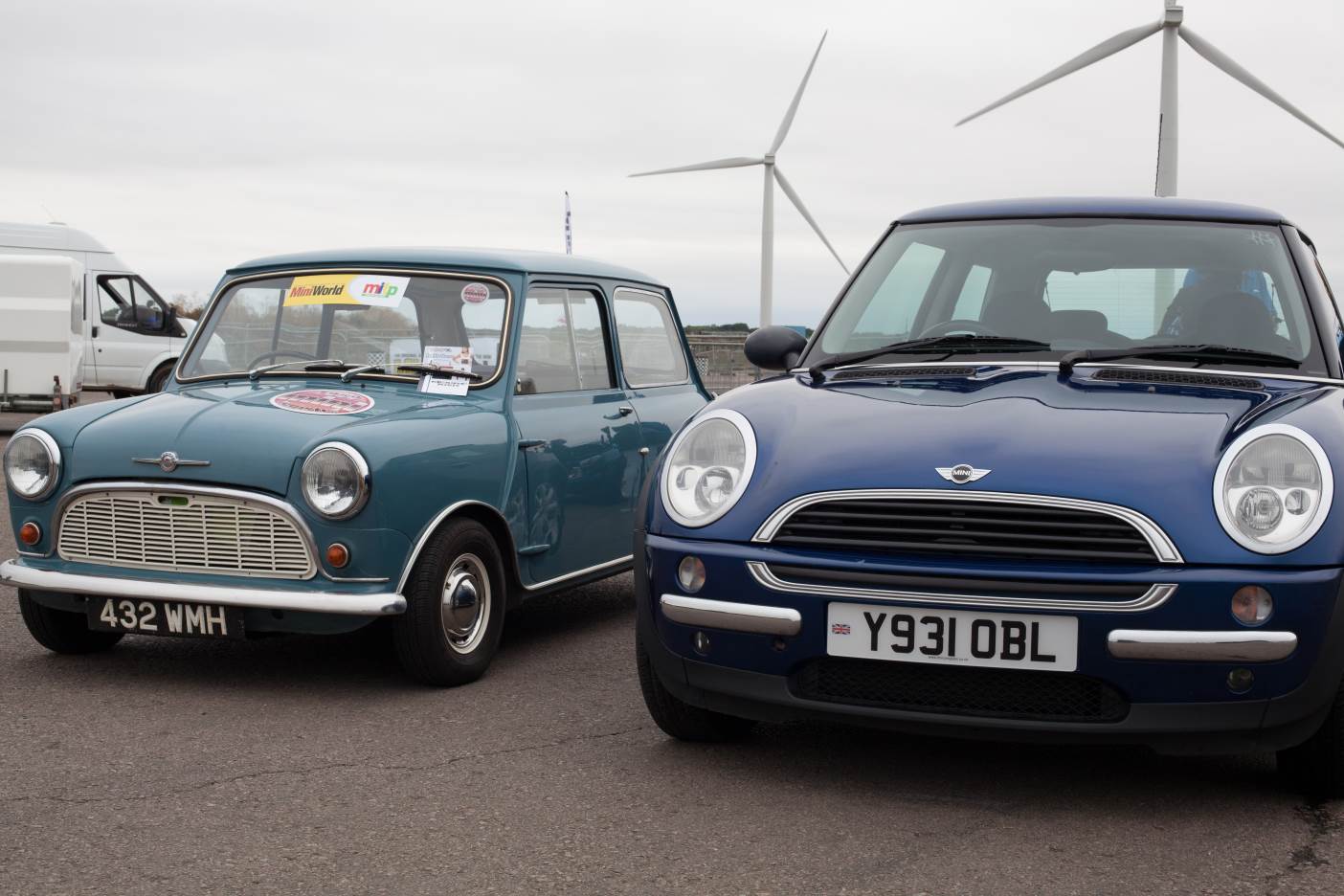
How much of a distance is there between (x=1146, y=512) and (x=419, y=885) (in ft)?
6.16

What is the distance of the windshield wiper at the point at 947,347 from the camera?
458 centimetres

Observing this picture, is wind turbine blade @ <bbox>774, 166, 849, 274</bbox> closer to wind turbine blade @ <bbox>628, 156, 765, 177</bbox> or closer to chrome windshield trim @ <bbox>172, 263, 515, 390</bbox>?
wind turbine blade @ <bbox>628, 156, 765, 177</bbox>

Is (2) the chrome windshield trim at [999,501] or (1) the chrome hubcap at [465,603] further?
(1) the chrome hubcap at [465,603]

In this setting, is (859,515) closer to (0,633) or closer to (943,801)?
(943,801)

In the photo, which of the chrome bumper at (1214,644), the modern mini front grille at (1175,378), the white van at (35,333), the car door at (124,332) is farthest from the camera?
the car door at (124,332)

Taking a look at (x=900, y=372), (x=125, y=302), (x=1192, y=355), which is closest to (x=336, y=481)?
(x=900, y=372)

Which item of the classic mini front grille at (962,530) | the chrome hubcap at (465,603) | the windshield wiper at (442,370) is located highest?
the windshield wiper at (442,370)

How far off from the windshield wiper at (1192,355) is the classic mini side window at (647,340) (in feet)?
9.54

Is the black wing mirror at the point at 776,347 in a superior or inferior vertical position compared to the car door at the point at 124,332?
superior

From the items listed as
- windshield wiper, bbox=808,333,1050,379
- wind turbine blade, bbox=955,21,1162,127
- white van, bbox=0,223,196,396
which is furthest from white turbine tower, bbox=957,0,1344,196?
windshield wiper, bbox=808,333,1050,379

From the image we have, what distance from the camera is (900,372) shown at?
445 cm

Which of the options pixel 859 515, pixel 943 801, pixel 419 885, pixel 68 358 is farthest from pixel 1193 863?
pixel 68 358

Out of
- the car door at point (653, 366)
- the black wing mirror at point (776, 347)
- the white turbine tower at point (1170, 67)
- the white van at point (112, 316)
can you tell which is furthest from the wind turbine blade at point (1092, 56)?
the black wing mirror at point (776, 347)

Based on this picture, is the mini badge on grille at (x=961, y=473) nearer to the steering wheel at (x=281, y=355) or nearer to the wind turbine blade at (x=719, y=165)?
the steering wheel at (x=281, y=355)
